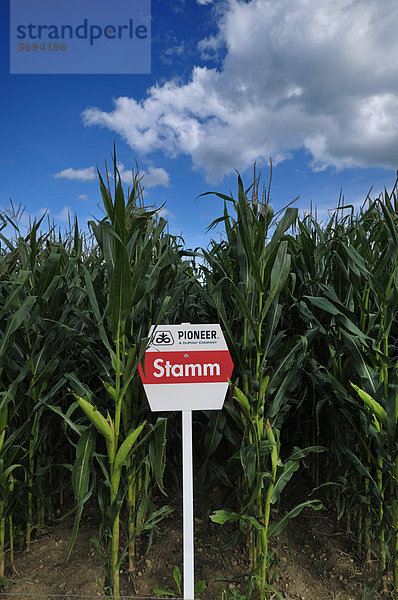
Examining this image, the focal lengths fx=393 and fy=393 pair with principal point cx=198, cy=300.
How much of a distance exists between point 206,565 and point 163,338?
1.49 metres

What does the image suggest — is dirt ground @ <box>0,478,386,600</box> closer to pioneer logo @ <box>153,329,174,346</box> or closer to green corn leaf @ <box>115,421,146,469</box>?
green corn leaf @ <box>115,421,146,469</box>

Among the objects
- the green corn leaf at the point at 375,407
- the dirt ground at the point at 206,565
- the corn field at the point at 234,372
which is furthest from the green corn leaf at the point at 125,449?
the green corn leaf at the point at 375,407

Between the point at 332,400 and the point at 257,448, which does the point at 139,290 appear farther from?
the point at 332,400

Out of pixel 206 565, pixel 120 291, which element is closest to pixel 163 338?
pixel 120 291

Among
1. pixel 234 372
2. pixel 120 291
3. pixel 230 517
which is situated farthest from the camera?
pixel 234 372

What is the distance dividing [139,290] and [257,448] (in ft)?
3.06

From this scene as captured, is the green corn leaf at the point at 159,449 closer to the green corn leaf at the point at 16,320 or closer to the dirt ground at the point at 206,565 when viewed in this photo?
the dirt ground at the point at 206,565

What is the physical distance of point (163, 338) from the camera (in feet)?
5.97

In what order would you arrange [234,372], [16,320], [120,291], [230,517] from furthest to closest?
[234,372] → [16,320] → [230,517] → [120,291]

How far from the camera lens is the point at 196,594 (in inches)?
81.1

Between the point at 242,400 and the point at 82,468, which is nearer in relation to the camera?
the point at 82,468

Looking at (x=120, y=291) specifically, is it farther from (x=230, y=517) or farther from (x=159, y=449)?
(x=230, y=517)

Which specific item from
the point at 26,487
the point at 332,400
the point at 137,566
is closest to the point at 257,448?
the point at 332,400

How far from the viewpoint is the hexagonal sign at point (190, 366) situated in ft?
5.92
